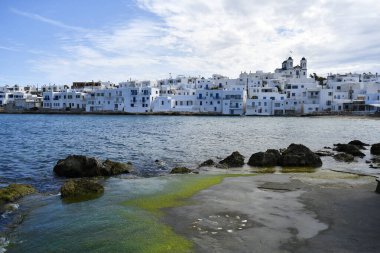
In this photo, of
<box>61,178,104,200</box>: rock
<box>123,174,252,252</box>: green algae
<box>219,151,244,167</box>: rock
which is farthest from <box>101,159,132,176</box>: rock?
<box>219,151,244,167</box>: rock

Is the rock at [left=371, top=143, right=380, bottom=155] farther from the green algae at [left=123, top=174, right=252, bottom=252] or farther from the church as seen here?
the church

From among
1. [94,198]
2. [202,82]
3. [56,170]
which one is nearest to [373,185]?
[94,198]

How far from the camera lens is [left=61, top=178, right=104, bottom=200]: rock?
1502 centimetres

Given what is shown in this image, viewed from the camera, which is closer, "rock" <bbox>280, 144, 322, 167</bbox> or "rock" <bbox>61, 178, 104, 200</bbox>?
"rock" <bbox>61, 178, 104, 200</bbox>

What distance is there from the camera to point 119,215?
40.4 ft

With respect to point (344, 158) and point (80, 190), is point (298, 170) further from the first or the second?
point (80, 190)

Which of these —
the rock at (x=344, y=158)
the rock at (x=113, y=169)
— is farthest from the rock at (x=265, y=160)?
the rock at (x=113, y=169)

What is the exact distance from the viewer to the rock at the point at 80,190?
15023mm

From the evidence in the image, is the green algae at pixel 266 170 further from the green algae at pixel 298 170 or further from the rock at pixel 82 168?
the rock at pixel 82 168

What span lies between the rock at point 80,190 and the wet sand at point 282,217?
13.9 feet

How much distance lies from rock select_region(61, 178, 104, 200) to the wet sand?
4240mm

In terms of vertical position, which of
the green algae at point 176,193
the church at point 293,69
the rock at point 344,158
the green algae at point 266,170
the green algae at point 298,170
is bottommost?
the green algae at point 266,170

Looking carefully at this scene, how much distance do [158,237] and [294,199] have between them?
6.31 metres

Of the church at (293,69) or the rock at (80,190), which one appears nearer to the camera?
the rock at (80,190)
